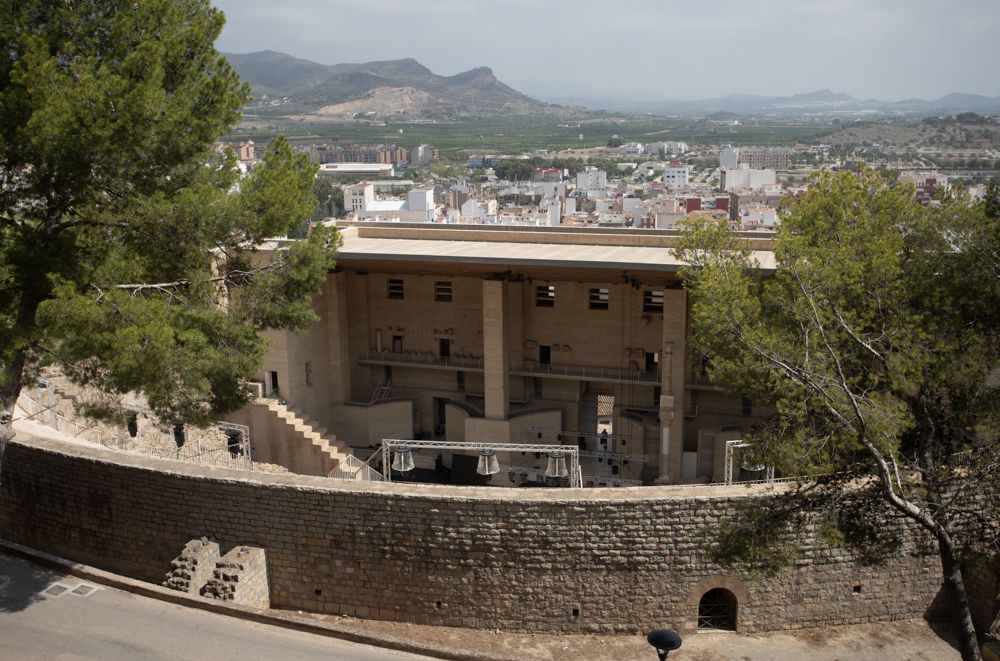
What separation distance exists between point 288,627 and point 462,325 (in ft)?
39.0

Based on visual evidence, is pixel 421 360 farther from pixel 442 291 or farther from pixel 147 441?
pixel 147 441

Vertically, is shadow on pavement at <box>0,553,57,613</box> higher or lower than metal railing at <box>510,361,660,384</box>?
lower

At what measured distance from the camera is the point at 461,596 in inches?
563

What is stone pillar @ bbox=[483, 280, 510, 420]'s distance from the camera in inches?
874

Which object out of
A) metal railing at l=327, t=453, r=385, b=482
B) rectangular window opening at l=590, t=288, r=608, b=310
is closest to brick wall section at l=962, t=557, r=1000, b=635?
rectangular window opening at l=590, t=288, r=608, b=310

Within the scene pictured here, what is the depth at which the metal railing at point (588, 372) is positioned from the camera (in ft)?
73.7

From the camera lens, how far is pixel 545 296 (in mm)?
23406

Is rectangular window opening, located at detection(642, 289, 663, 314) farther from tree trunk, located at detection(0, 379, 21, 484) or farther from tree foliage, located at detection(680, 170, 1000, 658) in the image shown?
tree trunk, located at detection(0, 379, 21, 484)

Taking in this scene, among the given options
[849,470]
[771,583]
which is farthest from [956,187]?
[771,583]

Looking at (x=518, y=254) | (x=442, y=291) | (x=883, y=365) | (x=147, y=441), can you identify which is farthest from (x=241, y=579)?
(x=442, y=291)

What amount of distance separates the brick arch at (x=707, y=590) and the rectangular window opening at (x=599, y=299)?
9.55 metres

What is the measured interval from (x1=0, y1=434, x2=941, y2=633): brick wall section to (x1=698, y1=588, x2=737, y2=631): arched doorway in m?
0.23

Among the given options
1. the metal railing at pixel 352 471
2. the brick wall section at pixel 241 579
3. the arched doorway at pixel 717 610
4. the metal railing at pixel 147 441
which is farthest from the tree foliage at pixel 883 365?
the metal railing at pixel 147 441

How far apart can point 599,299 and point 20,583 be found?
532 inches
